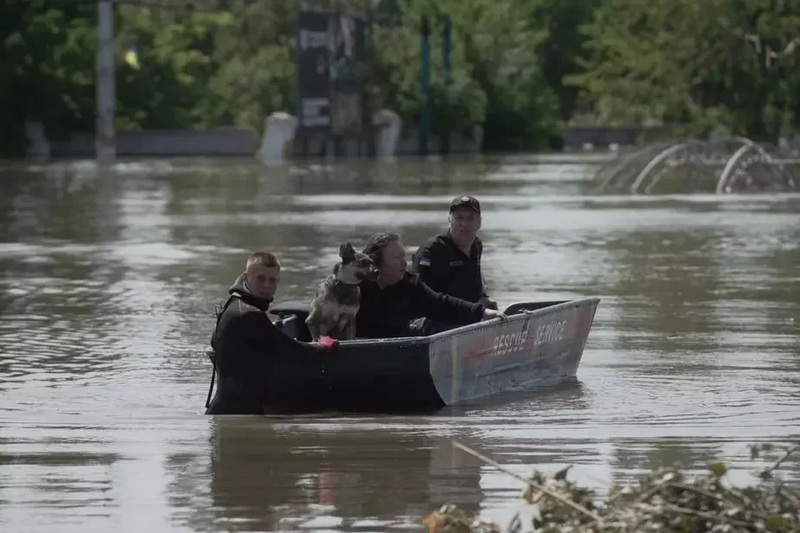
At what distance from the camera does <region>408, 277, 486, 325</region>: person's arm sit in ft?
43.7

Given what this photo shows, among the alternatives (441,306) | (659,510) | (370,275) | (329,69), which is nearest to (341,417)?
(370,275)

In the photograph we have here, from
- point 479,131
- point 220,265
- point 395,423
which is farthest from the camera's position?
point 479,131

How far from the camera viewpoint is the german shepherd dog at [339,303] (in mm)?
12828

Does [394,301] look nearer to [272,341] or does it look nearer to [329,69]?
[272,341]

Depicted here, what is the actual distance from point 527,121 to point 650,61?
25.6 meters

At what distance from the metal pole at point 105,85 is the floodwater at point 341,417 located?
41.0 meters

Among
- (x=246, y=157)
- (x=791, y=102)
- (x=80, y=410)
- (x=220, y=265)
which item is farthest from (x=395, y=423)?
(x=246, y=157)

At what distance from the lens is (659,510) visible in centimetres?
789

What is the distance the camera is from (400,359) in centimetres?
1252

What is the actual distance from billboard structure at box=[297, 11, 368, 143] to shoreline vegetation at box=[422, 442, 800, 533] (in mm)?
64615

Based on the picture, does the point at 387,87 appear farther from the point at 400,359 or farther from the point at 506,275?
the point at 400,359

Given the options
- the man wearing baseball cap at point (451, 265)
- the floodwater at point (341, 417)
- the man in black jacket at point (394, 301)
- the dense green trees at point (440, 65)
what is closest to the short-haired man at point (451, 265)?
the man wearing baseball cap at point (451, 265)

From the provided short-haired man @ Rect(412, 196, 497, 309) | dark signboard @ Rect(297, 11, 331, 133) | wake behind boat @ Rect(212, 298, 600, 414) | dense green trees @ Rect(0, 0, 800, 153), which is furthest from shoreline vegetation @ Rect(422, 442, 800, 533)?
dark signboard @ Rect(297, 11, 331, 133)

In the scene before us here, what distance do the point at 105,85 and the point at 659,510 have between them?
7199 cm
